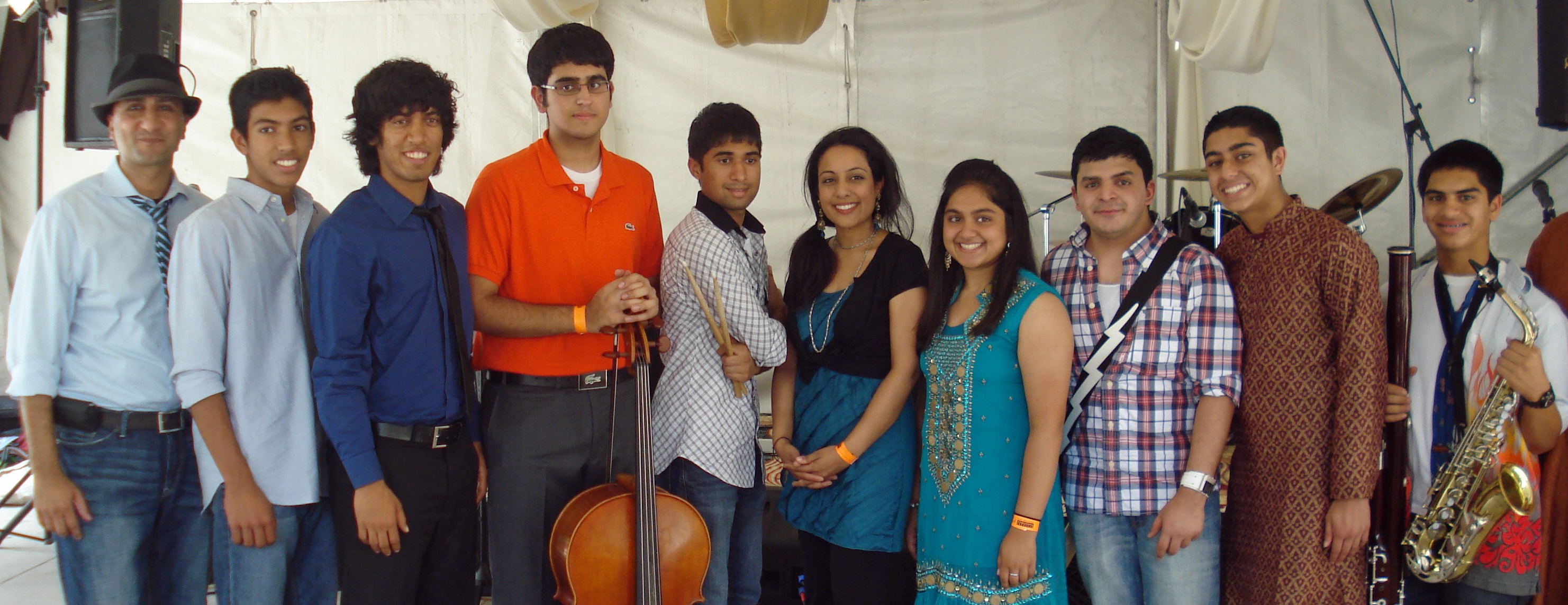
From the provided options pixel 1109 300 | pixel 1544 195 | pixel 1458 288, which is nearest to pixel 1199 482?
pixel 1109 300

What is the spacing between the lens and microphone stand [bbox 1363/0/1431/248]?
3.46 m

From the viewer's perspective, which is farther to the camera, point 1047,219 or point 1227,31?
point 1047,219

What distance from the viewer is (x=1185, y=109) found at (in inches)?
159

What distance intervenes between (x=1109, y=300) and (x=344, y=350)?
1.70m

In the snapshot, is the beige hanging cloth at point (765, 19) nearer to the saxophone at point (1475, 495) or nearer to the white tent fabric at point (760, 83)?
the white tent fabric at point (760, 83)

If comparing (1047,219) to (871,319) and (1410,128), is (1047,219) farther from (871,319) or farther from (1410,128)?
(871,319)

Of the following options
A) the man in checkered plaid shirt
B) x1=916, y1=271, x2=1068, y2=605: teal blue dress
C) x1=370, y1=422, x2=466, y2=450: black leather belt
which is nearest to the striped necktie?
x1=370, y1=422, x2=466, y2=450: black leather belt

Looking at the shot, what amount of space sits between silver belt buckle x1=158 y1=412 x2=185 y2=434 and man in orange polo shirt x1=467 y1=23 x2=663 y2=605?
669 millimetres

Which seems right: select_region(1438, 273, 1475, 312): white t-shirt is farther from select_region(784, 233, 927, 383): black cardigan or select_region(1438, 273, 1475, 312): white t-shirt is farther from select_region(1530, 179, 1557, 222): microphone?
select_region(1530, 179, 1557, 222): microphone

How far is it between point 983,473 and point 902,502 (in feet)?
0.93

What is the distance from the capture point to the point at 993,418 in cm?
188

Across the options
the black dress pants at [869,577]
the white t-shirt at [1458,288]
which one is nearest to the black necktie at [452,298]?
the black dress pants at [869,577]

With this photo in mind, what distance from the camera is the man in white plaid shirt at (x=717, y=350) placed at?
2020 millimetres

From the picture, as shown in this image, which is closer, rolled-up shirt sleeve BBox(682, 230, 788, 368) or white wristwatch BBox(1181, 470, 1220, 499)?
white wristwatch BBox(1181, 470, 1220, 499)
